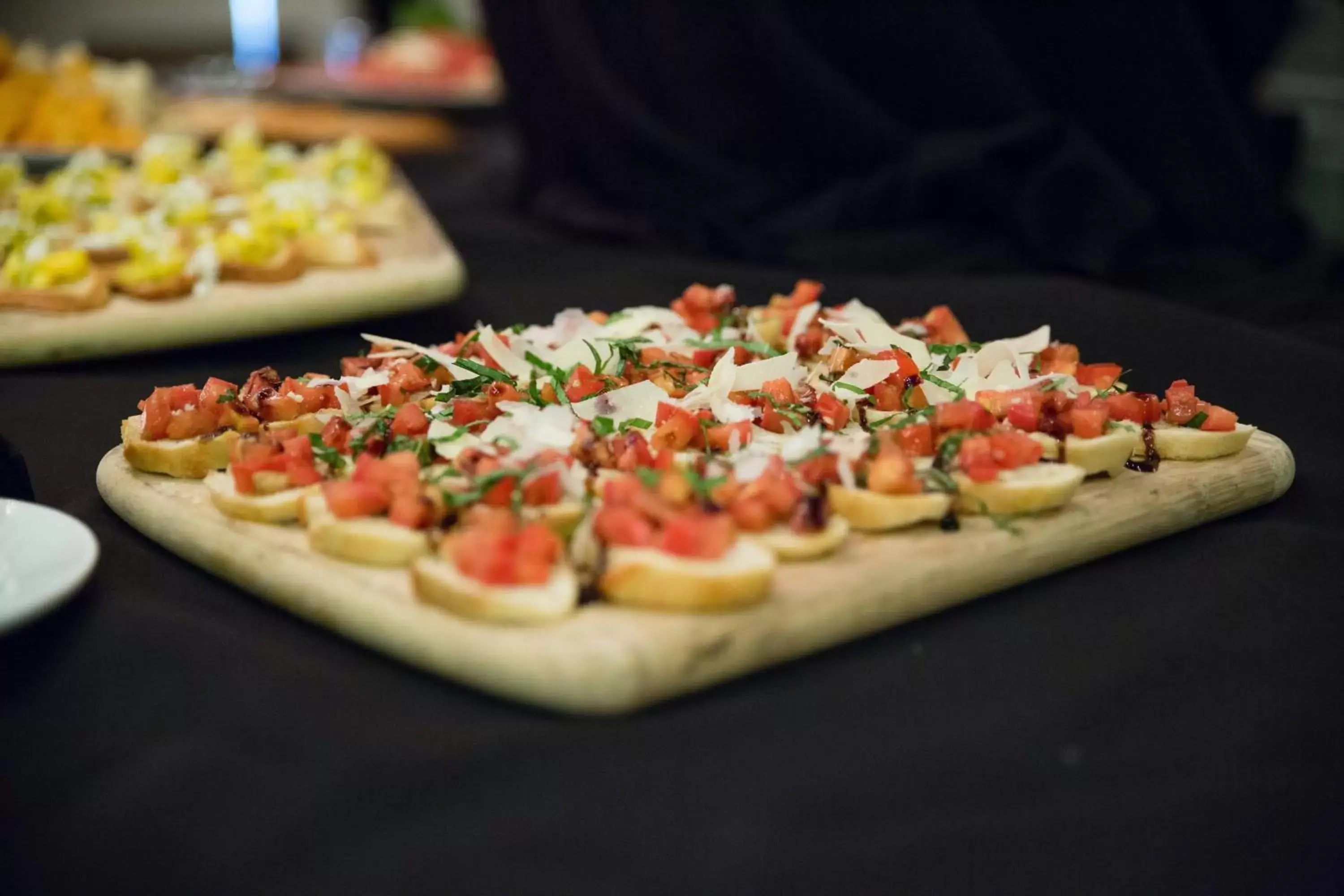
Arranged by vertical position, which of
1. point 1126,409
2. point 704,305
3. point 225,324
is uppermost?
point 1126,409

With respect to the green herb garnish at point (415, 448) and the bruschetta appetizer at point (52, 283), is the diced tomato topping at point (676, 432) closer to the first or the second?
the green herb garnish at point (415, 448)

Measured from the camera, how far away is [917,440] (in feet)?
4.75

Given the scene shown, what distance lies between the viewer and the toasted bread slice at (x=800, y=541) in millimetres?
1243

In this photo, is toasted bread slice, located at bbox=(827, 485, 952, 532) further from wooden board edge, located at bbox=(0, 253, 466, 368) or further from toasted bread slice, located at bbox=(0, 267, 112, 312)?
toasted bread slice, located at bbox=(0, 267, 112, 312)

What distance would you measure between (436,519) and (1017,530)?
0.61m

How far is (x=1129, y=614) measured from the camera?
130 cm

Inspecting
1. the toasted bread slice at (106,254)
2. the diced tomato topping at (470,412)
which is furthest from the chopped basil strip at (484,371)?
the toasted bread slice at (106,254)

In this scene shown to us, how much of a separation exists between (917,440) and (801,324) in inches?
20.9

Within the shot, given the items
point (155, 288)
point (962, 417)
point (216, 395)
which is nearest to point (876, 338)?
point (962, 417)

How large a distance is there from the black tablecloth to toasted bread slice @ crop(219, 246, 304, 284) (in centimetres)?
93

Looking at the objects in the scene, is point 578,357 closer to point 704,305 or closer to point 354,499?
point 704,305

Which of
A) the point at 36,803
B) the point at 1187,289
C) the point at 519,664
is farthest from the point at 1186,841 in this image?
the point at 1187,289

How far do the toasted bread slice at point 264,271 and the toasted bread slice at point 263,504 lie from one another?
961 mm

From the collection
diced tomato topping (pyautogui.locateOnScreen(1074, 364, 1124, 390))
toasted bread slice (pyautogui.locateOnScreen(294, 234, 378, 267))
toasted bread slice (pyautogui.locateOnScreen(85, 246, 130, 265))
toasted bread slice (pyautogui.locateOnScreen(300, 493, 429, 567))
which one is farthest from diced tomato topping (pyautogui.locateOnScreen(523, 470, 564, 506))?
toasted bread slice (pyautogui.locateOnScreen(85, 246, 130, 265))
